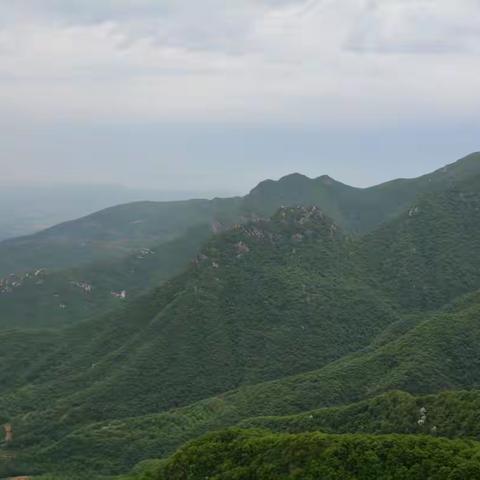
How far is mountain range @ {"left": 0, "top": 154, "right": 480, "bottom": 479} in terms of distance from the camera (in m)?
56.6

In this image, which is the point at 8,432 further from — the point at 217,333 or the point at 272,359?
the point at 272,359

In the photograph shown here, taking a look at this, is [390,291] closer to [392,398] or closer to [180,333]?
[180,333]

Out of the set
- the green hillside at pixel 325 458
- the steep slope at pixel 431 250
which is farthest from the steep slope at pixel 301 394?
the steep slope at pixel 431 250

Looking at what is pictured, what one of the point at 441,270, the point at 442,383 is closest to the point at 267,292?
the point at 441,270

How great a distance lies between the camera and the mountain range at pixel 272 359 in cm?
5662

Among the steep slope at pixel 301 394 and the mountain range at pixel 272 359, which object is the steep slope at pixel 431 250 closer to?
the mountain range at pixel 272 359

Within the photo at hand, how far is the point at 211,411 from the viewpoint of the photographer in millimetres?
99188

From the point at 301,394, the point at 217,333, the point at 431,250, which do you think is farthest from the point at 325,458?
the point at 431,250

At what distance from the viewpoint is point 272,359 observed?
123 meters

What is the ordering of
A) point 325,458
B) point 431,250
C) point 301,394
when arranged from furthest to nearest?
point 431,250, point 301,394, point 325,458

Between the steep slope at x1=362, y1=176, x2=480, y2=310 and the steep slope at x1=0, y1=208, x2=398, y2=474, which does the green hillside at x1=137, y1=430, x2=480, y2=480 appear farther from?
the steep slope at x1=362, y1=176, x2=480, y2=310

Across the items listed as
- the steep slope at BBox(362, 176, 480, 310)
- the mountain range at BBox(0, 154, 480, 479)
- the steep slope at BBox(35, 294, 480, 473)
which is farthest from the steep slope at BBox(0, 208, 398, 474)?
the steep slope at BBox(35, 294, 480, 473)

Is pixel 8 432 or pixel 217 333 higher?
pixel 217 333

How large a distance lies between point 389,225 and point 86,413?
95970 millimetres
